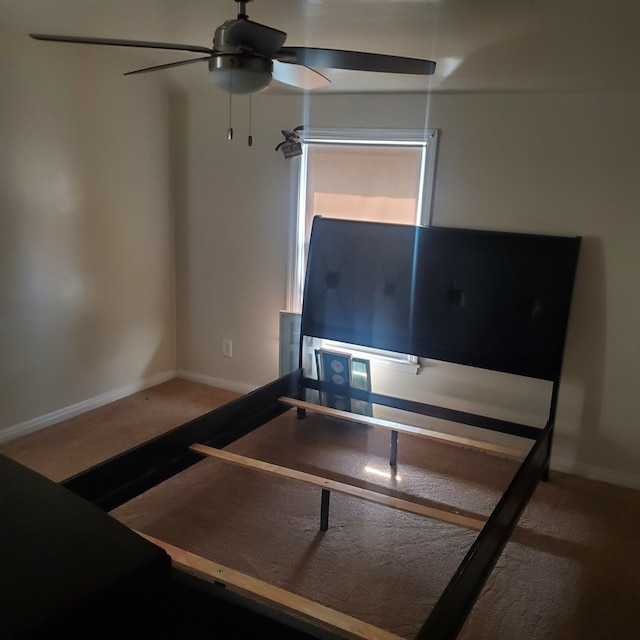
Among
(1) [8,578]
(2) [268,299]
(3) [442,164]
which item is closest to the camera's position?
(1) [8,578]

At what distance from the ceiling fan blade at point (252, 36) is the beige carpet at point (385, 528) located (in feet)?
5.95

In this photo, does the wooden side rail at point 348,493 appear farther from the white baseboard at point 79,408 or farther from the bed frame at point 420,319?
the white baseboard at point 79,408

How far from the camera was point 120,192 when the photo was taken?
3576 millimetres

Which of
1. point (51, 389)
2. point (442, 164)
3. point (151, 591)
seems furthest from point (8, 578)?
point (442, 164)

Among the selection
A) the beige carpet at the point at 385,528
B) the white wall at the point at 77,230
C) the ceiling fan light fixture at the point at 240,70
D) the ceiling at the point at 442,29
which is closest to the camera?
the ceiling fan light fixture at the point at 240,70

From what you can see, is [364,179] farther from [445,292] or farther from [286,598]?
[286,598]

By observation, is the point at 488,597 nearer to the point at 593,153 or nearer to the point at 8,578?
the point at 8,578

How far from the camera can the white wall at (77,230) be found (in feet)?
9.80

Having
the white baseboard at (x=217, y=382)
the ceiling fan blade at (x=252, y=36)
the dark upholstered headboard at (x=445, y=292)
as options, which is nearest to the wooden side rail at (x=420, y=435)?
the dark upholstered headboard at (x=445, y=292)

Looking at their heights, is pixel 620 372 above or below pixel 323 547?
above

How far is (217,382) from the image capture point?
4.10 m

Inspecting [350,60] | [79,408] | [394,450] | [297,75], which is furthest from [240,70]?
[79,408]

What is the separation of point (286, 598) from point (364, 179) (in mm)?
2389

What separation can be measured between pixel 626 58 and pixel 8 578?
279cm
